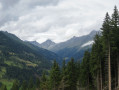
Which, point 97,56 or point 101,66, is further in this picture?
point 101,66

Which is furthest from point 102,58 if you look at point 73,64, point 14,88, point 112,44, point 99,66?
point 14,88

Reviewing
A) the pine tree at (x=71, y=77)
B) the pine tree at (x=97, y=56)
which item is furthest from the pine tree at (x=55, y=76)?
the pine tree at (x=97, y=56)

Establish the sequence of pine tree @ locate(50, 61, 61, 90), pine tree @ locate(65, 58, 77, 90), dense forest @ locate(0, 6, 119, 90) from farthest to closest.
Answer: pine tree @ locate(65, 58, 77, 90) → pine tree @ locate(50, 61, 61, 90) → dense forest @ locate(0, 6, 119, 90)

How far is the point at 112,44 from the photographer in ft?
116

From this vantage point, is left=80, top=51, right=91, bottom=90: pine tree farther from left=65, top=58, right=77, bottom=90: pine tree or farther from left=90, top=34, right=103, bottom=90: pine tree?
left=90, top=34, right=103, bottom=90: pine tree

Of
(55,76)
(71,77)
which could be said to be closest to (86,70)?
(71,77)

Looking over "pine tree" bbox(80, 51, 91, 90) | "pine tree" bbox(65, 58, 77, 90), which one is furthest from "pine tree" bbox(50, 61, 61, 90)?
"pine tree" bbox(80, 51, 91, 90)

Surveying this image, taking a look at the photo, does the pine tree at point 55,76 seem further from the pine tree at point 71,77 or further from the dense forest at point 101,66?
the pine tree at point 71,77

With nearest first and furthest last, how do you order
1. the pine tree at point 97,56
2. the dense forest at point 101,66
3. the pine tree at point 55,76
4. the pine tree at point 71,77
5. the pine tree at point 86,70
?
the dense forest at point 101,66 < the pine tree at point 97,56 < the pine tree at point 86,70 < the pine tree at point 55,76 < the pine tree at point 71,77

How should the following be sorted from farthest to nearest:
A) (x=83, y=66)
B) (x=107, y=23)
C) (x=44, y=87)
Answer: (x=44, y=87) < (x=83, y=66) < (x=107, y=23)

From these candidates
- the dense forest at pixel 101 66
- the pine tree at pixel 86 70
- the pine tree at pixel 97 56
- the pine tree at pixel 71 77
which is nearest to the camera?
the dense forest at pixel 101 66

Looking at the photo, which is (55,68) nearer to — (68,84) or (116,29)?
(68,84)

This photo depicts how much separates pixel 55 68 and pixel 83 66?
10.3 meters

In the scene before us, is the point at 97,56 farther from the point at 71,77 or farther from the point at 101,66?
the point at 71,77
